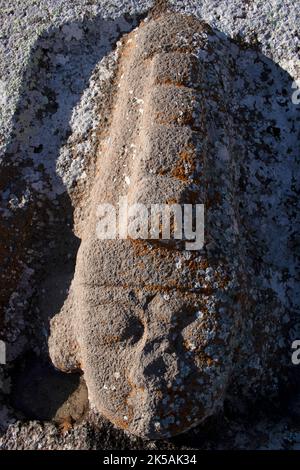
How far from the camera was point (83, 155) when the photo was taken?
2.16 metres

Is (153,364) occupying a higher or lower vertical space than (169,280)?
lower

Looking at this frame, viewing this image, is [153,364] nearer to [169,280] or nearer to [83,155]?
[169,280]

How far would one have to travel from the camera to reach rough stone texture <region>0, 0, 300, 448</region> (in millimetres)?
1998

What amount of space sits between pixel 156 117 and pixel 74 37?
0.55 m

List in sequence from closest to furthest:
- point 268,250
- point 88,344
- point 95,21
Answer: point 88,344 → point 268,250 → point 95,21

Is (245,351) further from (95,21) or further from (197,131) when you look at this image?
(95,21)

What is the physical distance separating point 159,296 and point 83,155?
0.60 m

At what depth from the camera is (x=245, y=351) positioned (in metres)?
1.98

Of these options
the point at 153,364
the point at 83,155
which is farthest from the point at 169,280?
the point at 83,155

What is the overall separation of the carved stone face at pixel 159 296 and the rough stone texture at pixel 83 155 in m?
0.15

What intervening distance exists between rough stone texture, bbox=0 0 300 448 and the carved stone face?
15cm

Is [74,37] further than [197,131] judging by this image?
Yes

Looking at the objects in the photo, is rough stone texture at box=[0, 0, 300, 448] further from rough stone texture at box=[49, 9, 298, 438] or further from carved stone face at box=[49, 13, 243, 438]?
carved stone face at box=[49, 13, 243, 438]
